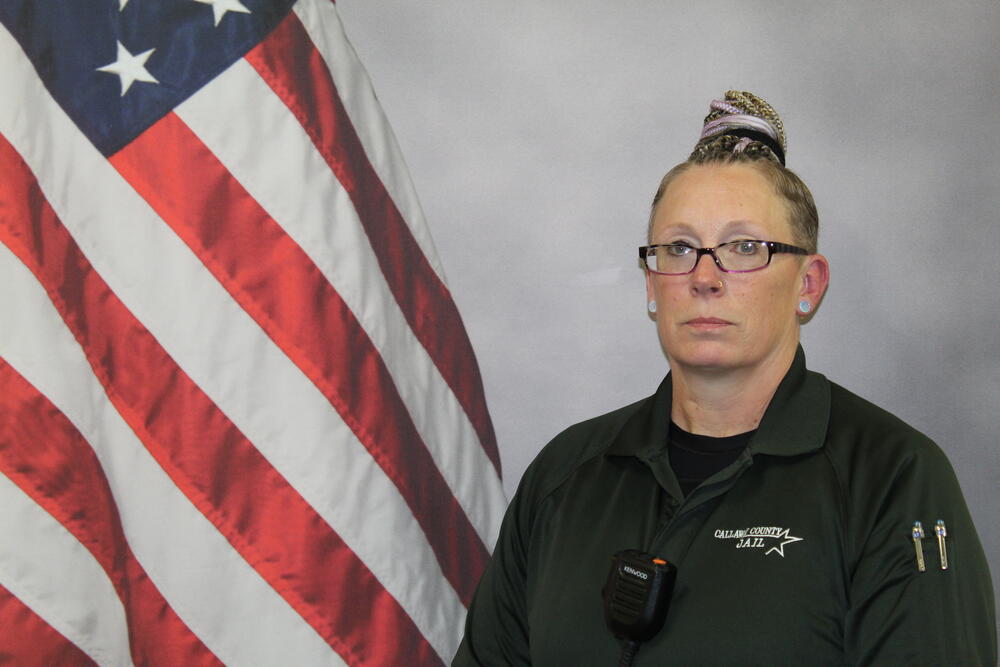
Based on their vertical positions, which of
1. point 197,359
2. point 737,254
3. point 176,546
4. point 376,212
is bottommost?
point 176,546

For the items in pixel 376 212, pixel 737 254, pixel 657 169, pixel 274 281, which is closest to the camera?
pixel 737 254

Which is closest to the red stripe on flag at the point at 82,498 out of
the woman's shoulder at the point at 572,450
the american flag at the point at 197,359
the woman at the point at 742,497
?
the american flag at the point at 197,359

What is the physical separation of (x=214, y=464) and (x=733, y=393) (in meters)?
0.75

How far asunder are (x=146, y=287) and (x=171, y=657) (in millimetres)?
538

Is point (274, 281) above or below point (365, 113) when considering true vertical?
below

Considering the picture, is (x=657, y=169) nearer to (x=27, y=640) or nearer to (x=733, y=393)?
(x=733, y=393)

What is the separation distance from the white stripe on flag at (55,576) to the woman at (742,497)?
19.7 inches

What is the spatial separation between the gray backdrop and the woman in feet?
1.29

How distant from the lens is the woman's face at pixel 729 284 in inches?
52.0

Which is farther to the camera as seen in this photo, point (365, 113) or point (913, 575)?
point (365, 113)

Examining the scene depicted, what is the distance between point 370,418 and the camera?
1584 mm

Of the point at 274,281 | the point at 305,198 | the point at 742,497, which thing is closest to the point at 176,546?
the point at 274,281

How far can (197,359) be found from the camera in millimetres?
1512

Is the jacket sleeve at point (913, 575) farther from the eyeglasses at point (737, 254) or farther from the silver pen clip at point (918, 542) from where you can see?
the eyeglasses at point (737, 254)
